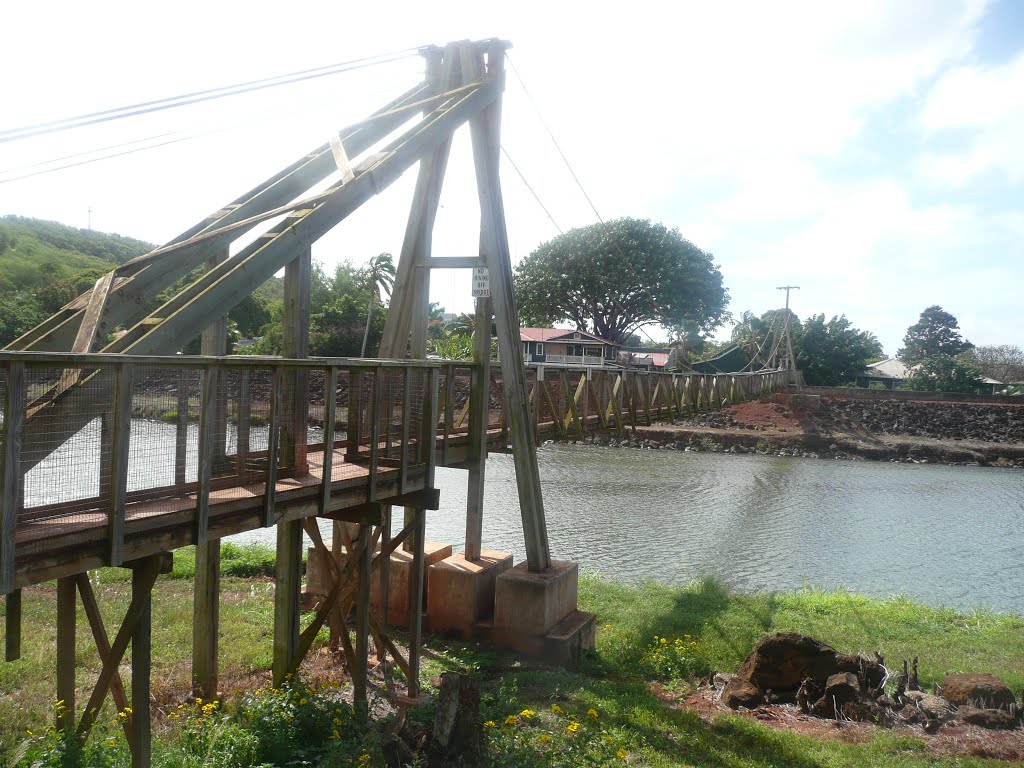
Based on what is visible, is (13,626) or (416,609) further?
(416,609)

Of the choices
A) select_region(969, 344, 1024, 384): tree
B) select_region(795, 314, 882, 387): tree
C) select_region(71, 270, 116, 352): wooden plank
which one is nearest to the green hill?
select_region(71, 270, 116, 352): wooden plank

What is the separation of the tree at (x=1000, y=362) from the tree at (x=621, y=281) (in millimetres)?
20064

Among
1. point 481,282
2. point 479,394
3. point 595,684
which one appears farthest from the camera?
point 481,282

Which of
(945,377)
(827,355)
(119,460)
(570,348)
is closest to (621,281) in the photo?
(570,348)

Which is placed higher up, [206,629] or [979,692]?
[206,629]

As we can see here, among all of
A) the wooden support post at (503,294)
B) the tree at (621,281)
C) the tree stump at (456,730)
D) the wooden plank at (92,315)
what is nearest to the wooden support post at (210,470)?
the wooden plank at (92,315)

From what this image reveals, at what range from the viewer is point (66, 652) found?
467 cm

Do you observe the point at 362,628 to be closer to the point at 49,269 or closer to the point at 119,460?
the point at 119,460

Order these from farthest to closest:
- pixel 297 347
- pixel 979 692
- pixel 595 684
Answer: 1. pixel 595 684
2. pixel 979 692
3. pixel 297 347

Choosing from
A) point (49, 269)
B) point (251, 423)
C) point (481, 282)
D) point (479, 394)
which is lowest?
point (251, 423)

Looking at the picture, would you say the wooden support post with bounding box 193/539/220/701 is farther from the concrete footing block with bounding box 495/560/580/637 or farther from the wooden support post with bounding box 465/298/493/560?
the concrete footing block with bounding box 495/560/580/637

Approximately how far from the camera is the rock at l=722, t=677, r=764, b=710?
6621mm

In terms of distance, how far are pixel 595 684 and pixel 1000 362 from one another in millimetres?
63156

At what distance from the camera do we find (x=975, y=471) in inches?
1200
